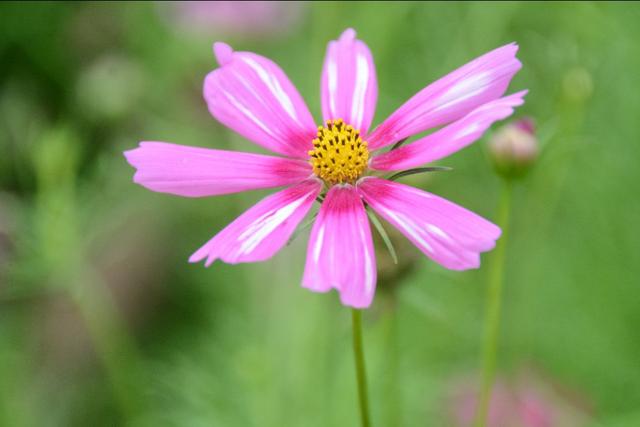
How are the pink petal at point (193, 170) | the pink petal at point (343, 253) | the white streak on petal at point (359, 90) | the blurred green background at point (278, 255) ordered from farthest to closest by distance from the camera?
the blurred green background at point (278, 255) < the white streak on petal at point (359, 90) < the pink petal at point (193, 170) < the pink petal at point (343, 253)

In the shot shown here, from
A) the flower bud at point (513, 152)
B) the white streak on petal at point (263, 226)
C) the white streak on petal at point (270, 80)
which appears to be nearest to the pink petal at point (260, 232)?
the white streak on petal at point (263, 226)

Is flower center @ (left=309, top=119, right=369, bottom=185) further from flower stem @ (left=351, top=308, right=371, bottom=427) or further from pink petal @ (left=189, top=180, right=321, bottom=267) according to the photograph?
flower stem @ (left=351, top=308, right=371, bottom=427)

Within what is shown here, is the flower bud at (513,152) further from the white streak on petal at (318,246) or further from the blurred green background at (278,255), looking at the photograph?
the white streak on petal at (318,246)

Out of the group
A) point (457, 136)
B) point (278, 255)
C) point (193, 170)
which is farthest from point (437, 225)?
point (278, 255)

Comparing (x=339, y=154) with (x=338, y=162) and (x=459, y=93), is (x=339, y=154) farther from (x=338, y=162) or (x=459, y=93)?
(x=459, y=93)

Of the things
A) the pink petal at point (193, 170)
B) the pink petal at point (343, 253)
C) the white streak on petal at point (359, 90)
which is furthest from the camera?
the white streak on petal at point (359, 90)

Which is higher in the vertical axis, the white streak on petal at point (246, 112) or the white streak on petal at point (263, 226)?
the white streak on petal at point (246, 112)
